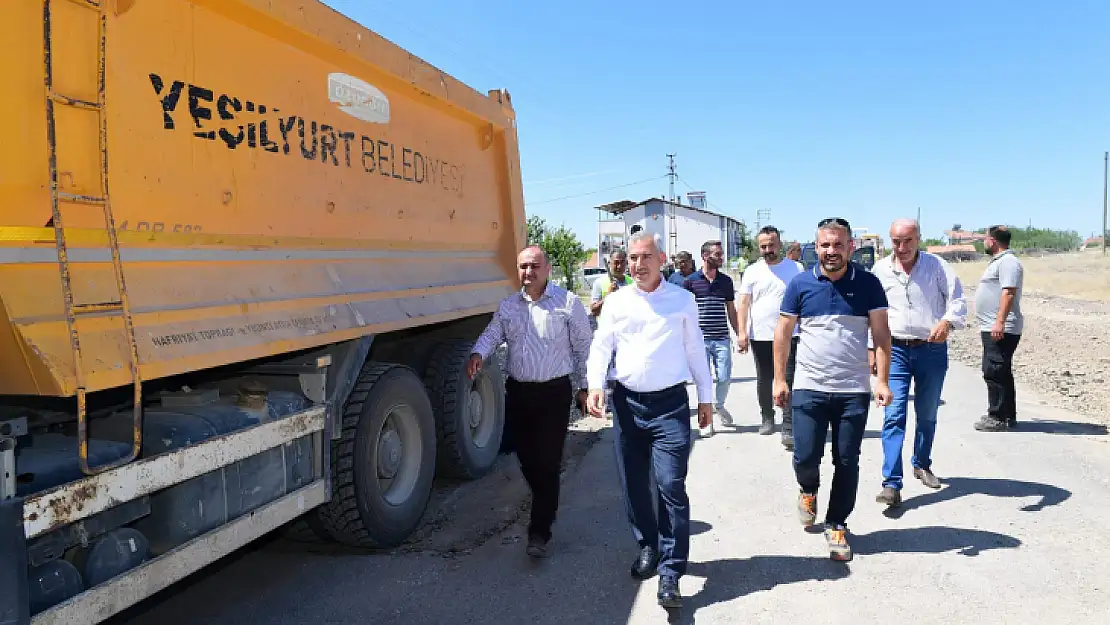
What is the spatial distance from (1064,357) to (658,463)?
10.8m

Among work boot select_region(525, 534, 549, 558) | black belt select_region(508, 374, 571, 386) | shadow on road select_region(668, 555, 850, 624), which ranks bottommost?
shadow on road select_region(668, 555, 850, 624)

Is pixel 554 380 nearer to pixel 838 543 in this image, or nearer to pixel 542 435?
pixel 542 435

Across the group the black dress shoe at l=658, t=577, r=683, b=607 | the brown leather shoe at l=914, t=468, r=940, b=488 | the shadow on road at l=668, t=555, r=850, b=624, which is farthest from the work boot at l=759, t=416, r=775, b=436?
the black dress shoe at l=658, t=577, r=683, b=607

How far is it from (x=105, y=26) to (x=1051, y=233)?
12640cm

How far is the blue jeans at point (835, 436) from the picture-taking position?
4.03m

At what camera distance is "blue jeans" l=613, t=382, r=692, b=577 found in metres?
3.54

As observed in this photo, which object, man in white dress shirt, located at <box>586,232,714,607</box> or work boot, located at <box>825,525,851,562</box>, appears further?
work boot, located at <box>825,525,851,562</box>

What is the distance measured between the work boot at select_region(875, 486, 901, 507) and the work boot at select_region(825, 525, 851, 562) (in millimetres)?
741

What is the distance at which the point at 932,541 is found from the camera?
163 inches

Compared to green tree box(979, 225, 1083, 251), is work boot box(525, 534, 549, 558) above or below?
below

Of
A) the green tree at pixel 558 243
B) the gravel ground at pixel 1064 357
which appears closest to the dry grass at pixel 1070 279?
the gravel ground at pixel 1064 357

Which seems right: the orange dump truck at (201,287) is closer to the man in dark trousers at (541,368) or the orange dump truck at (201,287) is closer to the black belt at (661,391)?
the man in dark trousers at (541,368)

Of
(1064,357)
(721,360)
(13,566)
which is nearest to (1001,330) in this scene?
(721,360)

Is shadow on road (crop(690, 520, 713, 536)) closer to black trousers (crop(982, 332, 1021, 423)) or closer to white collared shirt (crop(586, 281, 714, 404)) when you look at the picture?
white collared shirt (crop(586, 281, 714, 404))
